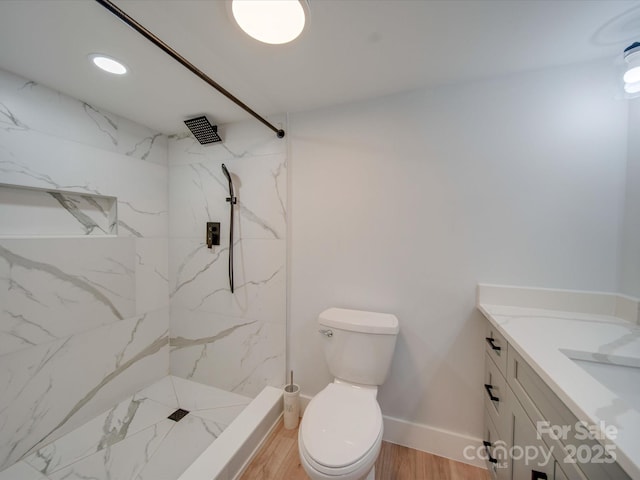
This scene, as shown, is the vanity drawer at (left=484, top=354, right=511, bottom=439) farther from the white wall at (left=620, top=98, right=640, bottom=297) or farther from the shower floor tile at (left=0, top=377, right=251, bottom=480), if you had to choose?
the shower floor tile at (left=0, top=377, right=251, bottom=480)

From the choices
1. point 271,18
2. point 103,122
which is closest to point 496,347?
point 271,18

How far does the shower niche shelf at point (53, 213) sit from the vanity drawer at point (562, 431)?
2.54m

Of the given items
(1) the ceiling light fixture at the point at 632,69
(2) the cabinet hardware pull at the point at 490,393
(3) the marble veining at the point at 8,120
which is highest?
(1) the ceiling light fixture at the point at 632,69

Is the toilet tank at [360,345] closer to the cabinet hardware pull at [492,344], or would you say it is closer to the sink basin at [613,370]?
the cabinet hardware pull at [492,344]

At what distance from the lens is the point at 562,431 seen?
69cm

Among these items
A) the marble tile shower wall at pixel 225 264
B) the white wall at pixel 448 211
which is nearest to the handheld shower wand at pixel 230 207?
the marble tile shower wall at pixel 225 264

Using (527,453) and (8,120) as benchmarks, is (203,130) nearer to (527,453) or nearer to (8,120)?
(8,120)

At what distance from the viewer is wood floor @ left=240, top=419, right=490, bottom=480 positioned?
1338 mm

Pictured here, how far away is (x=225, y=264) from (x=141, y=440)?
1.21 m

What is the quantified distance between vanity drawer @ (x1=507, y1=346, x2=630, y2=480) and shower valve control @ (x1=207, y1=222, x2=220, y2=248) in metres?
1.97

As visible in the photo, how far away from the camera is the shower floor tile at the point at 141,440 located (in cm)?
135

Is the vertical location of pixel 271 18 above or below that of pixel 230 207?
above

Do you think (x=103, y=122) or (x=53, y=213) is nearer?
(x=53, y=213)

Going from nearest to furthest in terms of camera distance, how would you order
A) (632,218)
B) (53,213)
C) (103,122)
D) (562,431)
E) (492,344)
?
(562,431), (632,218), (492,344), (53,213), (103,122)
